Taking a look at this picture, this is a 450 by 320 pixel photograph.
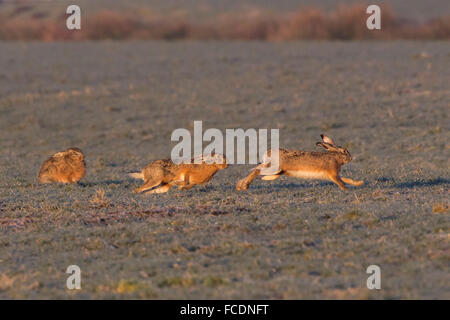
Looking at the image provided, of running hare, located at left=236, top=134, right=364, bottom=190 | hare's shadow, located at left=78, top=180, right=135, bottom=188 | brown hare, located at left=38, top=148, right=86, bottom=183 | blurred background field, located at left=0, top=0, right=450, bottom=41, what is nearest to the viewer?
running hare, located at left=236, top=134, right=364, bottom=190

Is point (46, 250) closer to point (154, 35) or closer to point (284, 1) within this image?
A: point (154, 35)

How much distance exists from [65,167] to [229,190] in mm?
2775

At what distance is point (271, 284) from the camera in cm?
730

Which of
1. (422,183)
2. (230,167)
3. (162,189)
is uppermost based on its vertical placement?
(230,167)

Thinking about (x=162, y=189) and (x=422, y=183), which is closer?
(x=162, y=189)

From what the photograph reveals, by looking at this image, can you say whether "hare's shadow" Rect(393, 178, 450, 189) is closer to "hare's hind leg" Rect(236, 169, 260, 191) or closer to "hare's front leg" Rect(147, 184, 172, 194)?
"hare's hind leg" Rect(236, 169, 260, 191)

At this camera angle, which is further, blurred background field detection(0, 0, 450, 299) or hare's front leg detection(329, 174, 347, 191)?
hare's front leg detection(329, 174, 347, 191)

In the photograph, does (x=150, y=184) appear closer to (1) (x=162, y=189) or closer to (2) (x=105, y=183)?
(1) (x=162, y=189)

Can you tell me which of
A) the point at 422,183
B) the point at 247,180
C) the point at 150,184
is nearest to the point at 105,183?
the point at 150,184

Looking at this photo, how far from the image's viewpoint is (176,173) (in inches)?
467

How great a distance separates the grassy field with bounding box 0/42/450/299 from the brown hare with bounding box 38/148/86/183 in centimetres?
34

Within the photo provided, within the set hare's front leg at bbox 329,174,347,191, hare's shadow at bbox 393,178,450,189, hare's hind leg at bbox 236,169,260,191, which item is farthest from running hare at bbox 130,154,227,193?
hare's shadow at bbox 393,178,450,189

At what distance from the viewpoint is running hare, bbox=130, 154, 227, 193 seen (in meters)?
11.8

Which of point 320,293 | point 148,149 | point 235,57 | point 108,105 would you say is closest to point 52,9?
point 235,57
